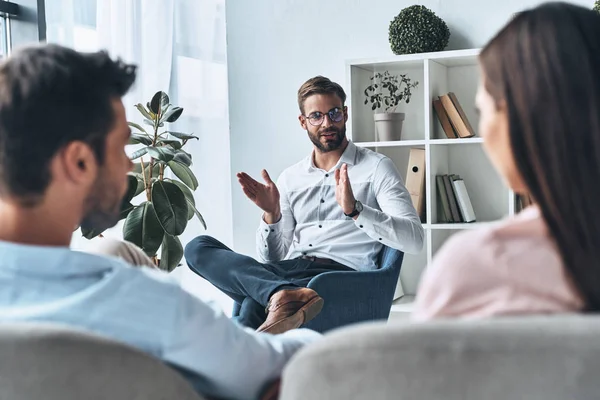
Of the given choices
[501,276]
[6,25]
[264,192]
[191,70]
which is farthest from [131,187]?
[501,276]

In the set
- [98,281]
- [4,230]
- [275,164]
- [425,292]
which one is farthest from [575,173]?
[275,164]

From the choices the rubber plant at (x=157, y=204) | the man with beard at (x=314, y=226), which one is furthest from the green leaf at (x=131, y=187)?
the man with beard at (x=314, y=226)

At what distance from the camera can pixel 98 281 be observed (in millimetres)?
1027

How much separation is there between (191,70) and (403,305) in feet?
6.65

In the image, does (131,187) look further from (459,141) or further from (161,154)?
(459,141)

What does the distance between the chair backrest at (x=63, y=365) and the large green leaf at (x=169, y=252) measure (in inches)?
113

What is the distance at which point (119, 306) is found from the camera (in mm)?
999

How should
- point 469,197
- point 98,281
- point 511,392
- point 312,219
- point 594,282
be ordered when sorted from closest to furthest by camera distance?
1. point 511,392
2. point 594,282
3. point 98,281
4. point 312,219
5. point 469,197

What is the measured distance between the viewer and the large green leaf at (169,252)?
3732 millimetres

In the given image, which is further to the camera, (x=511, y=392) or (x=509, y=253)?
(x=509, y=253)

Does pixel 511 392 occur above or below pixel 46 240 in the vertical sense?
below

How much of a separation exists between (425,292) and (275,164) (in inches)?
159

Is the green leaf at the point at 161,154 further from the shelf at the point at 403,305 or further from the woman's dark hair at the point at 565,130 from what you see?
the woman's dark hair at the point at 565,130

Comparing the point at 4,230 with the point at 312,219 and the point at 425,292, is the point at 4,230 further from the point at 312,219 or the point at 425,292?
the point at 312,219
